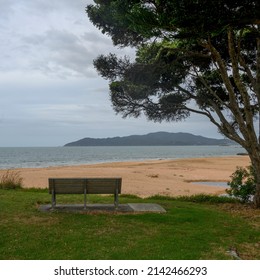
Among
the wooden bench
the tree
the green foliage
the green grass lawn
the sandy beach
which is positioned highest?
the tree

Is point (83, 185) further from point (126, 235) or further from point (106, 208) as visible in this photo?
point (126, 235)

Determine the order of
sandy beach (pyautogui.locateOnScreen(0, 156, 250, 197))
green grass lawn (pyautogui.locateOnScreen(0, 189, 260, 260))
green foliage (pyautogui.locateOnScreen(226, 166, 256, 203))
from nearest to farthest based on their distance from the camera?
green grass lawn (pyautogui.locateOnScreen(0, 189, 260, 260)), green foliage (pyautogui.locateOnScreen(226, 166, 256, 203)), sandy beach (pyautogui.locateOnScreen(0, 156, 250, 197))

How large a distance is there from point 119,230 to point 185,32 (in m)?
4.24

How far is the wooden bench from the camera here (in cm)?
947

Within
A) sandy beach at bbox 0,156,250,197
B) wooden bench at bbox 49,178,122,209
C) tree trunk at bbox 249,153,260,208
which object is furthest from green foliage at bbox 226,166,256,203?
sandy beach at bbox 0,156,250,197

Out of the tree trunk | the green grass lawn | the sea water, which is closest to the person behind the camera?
the green grass lawn

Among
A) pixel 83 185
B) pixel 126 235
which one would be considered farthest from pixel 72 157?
pixel 126 235

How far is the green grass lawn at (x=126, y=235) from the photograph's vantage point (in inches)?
236

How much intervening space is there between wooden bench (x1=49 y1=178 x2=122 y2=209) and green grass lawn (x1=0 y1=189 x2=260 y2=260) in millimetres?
693

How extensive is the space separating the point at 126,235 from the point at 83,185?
2.73 metres

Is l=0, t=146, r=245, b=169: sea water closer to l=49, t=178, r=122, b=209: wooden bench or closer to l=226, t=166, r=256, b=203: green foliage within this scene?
l=226, t=166, r=256, b=203: green foliage

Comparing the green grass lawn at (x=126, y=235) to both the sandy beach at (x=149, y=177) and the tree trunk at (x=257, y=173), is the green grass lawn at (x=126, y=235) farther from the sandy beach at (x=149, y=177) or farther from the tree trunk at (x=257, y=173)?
the sandy beach at (x=149, y=177)

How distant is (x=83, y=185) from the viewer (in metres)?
9.51
